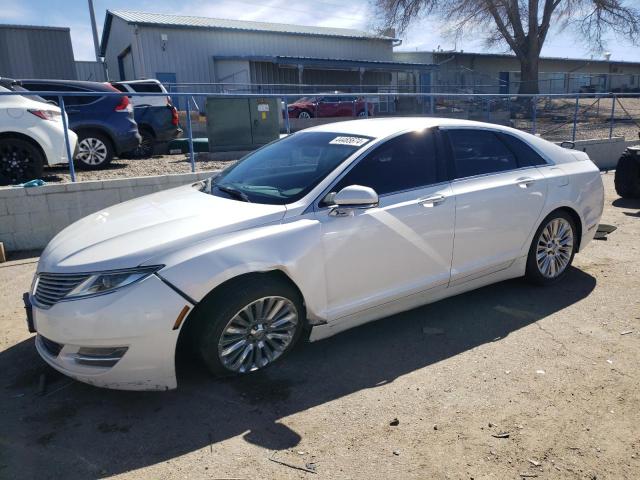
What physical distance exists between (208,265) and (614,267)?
445cm

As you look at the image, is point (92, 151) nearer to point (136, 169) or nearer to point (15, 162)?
point (136, 169)

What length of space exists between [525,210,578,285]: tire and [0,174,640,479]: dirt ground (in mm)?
545

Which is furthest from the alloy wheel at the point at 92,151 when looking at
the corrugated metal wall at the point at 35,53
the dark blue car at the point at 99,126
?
the corrugated metal wall at the point at 35,53

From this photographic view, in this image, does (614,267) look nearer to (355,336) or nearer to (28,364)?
(355,336)

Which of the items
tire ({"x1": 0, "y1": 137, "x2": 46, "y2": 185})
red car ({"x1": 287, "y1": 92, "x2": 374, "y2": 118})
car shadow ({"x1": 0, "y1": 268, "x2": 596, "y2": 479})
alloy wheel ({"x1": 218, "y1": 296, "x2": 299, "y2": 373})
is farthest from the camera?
red car ({"x1": 287, "y1": 92, "x2": 374, "y2": 118})

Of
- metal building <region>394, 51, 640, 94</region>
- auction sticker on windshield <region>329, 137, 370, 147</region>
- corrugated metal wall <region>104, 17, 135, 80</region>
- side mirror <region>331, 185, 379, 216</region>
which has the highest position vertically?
corrugated metal wall <region>104, 17, 135, 80</region>

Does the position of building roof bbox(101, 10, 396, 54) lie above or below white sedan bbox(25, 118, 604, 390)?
above

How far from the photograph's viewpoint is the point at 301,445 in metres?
2.71

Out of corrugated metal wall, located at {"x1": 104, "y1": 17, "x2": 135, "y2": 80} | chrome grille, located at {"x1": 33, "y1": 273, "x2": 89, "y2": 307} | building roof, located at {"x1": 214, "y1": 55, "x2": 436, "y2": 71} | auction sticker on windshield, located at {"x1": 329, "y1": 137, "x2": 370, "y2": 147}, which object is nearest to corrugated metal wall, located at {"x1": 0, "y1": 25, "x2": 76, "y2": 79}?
corrugated metal wall, located at {"x1": 104, "y1": 17, "x2": 135, "y2": 80}

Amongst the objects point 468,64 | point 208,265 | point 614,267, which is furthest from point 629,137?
point 468,64

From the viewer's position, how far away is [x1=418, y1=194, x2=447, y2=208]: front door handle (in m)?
3.80

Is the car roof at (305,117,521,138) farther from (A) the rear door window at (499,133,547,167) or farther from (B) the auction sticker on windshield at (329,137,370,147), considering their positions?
(A) the rear door window at (499,133,547,167)

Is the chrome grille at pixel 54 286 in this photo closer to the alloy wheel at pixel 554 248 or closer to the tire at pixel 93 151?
the alloy wheel at pixel 554 248

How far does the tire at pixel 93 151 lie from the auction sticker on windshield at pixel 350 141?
267 inches
